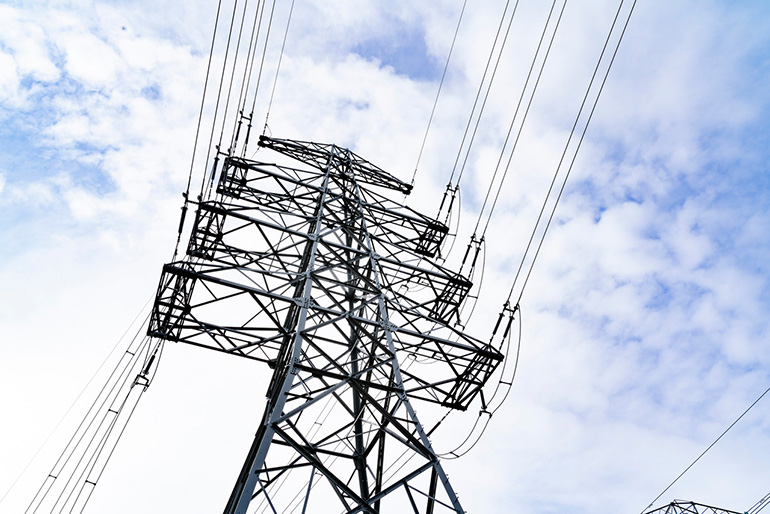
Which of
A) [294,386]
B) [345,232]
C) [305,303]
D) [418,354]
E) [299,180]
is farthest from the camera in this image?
[299,180]

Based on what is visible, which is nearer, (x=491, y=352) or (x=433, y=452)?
(x=433, y=452)

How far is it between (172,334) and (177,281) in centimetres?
107

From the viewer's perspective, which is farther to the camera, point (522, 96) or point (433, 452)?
point (522, 96)

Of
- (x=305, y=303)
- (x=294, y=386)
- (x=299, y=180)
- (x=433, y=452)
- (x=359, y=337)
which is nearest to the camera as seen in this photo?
(x=433, y=452)

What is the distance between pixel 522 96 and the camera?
11438 mm

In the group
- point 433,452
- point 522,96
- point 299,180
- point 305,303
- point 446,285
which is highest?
point 522,96

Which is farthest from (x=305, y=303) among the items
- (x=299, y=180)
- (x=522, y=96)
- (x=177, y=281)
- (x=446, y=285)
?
(x=522, y=96)

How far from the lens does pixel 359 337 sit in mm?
8461

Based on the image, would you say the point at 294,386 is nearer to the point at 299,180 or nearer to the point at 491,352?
the point at 491,352

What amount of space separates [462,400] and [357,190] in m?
5.61

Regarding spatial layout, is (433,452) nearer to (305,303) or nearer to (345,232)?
(305,303)

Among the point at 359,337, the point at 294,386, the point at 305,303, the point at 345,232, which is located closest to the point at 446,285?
the point at 345,232

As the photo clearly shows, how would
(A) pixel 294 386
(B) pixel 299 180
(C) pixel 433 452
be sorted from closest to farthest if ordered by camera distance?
(C) pixel 433 452 → (A) pixel 294 386 → (B) pixel 299 180

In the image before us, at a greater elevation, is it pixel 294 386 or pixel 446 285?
pixel 446 285
